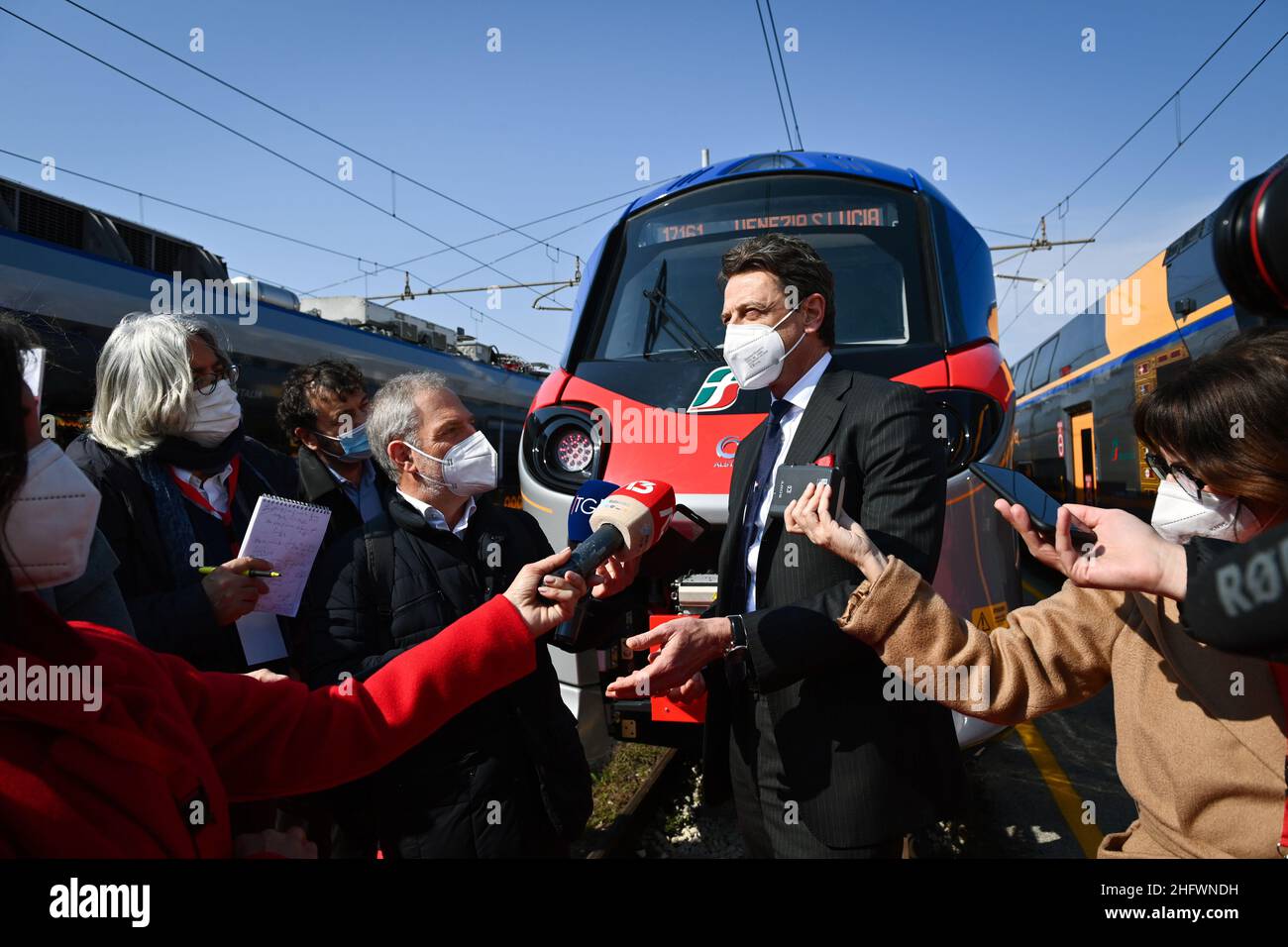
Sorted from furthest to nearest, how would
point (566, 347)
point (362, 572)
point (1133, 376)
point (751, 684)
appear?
point (1133, 376)
point (566, 347)
point (362, 572)
point (751, 684)

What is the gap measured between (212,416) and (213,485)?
0.24m

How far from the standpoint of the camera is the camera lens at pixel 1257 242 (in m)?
1.23

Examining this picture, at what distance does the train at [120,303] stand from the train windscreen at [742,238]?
2053 millimetres

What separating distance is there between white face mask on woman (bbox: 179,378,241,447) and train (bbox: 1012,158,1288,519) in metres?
4.56

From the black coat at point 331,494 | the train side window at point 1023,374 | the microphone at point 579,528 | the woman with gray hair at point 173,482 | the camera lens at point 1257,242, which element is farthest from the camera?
the train side window at point 1023,374

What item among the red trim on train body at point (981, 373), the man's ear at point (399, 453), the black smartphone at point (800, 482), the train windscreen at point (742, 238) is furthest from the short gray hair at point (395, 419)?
the red trim on train body at point (981, 373)

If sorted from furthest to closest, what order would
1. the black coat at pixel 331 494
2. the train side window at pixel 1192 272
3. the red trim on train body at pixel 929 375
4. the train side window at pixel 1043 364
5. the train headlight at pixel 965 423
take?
the train side window at pixel 1043 364
the train side window at pixel 1192 272
the red trim on train body at pixel 929 375
the black coat at pixel 331 494
the train headlight at pixel 965 423

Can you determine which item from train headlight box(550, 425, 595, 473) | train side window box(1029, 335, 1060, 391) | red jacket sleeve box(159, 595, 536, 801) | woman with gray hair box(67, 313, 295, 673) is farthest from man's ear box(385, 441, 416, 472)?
train side window box(1029, 335, 1060, 391)

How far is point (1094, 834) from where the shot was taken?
3.93 metres

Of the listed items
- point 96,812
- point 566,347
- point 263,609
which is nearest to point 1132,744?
point 96,812

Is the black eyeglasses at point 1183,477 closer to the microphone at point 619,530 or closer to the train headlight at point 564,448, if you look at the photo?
the microphone at point 619,530

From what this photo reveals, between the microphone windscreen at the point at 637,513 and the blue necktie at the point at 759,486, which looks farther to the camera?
the blue necktie at the point at 759,486
